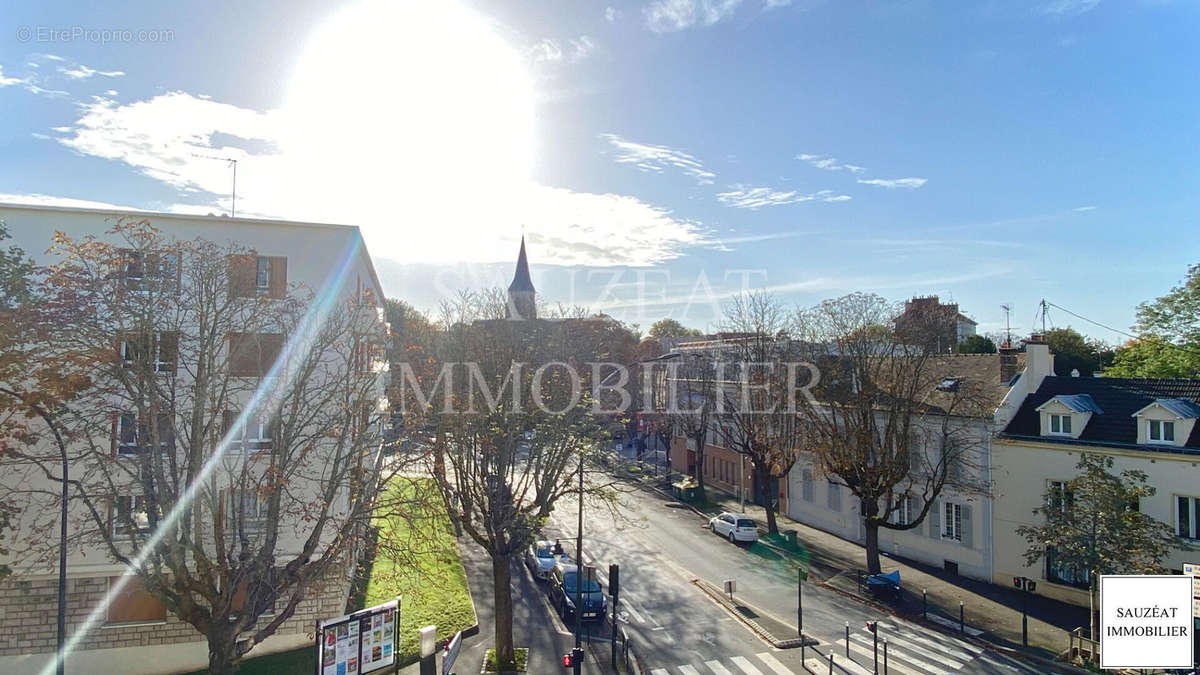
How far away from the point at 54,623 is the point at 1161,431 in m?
35.5

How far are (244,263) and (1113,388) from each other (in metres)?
30.4

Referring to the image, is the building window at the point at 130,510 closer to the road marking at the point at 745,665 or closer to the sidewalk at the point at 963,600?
the road marking at the point at 745,665

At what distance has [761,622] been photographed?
22.0 metres

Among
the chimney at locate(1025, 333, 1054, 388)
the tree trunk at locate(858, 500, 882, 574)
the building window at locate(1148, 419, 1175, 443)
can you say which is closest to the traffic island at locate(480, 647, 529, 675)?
the tree trunk at locate(858, 500, 882, 574)

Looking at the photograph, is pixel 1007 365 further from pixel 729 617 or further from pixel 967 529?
pixel 729 617

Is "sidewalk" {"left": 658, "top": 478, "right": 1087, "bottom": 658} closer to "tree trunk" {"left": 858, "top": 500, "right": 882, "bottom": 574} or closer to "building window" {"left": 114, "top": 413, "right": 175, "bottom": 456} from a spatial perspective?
"tree trunk" {"left": 858, "top": 500, "right": 882, "bottom": 574}

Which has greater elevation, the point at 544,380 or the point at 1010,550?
the point at 544,380

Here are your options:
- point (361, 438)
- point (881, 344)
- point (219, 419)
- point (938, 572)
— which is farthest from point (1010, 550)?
point (219, 419)

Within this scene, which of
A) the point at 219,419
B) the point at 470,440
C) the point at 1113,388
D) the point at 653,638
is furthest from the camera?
the point at 1113,388

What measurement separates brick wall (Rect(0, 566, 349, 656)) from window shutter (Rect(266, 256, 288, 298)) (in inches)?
353

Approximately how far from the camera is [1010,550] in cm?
2619

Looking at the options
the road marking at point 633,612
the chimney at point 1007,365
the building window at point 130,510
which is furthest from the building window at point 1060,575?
the building window at point 130,510

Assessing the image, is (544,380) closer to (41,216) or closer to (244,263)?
(244,263)

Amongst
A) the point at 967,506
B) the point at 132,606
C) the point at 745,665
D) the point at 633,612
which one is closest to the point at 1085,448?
the point at 967,506
